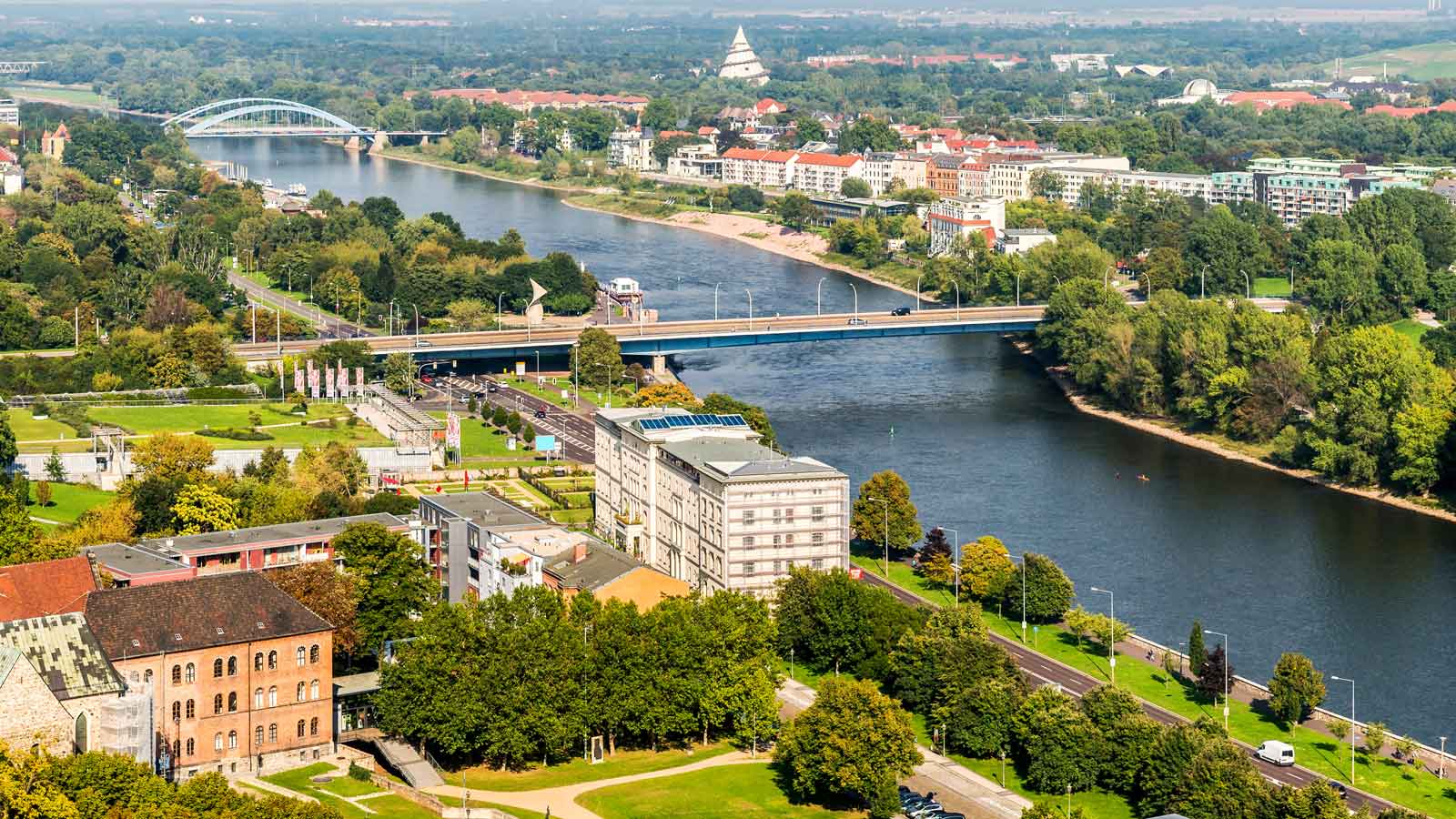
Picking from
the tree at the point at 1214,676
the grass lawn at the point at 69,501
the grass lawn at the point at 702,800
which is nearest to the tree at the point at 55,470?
the grass lawn at the point at 69,501

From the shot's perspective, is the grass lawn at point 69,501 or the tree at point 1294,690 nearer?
the tree at point 1294,690

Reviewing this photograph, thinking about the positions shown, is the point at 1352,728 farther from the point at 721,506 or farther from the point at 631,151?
the point at 631,151

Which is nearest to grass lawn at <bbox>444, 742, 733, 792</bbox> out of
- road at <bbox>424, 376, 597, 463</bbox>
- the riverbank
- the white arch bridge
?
road at <bbox>424, 376, 597, 463</bbox>

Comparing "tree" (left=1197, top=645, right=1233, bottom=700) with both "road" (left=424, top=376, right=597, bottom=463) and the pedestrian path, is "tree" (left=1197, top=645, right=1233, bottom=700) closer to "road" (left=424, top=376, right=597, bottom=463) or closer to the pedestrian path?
the pedestrian path

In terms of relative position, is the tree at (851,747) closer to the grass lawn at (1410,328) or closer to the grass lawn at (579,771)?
the grass lawn at (579,771)

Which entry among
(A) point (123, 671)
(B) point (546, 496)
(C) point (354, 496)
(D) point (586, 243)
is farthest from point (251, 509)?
(D) point (586, 243)

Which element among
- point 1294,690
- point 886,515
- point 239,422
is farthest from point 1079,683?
point 239,422

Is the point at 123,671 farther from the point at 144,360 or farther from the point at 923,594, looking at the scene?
the point at 144,360

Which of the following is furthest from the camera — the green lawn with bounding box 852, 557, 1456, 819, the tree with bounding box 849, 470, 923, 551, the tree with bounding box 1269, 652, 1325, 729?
the tree with bounding box 849, 470, 923, 551
